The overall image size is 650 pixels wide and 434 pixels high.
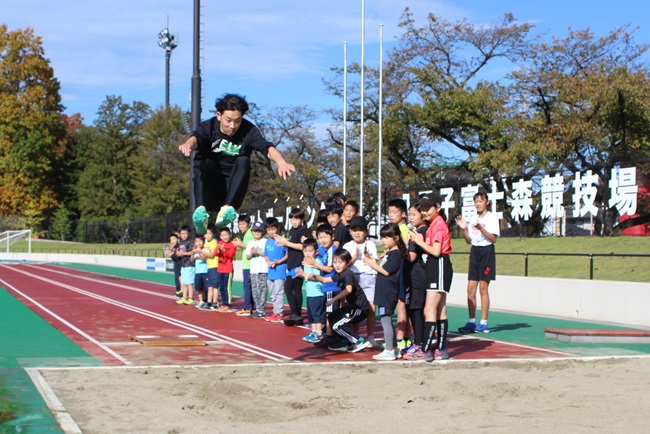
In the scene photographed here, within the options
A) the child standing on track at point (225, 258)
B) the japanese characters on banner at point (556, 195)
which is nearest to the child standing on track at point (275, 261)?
the child standing on track at point (225, 258)

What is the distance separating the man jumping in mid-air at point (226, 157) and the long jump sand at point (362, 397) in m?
1.64

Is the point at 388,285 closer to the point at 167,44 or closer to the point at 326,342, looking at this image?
the point at 326,342

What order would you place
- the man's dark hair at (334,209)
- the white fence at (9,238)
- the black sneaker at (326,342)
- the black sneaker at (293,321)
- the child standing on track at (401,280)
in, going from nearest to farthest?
1. the child standing on track at (401,280)
2. the black sneaker at (326,342)
3. the man's dark hair at (334,209)
4. the black sneaker at (293,321)
5. the white fence at (9,238)

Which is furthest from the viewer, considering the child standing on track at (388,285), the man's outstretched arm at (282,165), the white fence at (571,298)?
Result: the white fence at (571,298)

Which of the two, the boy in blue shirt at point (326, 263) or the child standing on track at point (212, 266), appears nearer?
the boy in blue shirt at point (326, 263)

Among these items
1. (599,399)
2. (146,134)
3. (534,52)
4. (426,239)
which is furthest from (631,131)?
(146,134)

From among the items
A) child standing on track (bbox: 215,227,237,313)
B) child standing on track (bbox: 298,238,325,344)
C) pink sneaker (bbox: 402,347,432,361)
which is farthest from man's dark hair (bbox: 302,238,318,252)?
child standing on track (bbox: 215,227,237,313)

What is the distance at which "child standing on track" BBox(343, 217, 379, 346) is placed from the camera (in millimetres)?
10508

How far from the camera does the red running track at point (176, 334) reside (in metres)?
9.98

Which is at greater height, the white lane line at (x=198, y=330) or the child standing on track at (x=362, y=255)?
the child standing on track at (x=362, y=255)

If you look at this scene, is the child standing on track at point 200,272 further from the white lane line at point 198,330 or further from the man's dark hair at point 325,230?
the man's dark hair at point 325,230

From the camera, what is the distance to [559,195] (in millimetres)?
24094

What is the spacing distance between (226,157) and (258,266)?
7.00 m

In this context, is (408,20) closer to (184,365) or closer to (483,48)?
(483,48)
